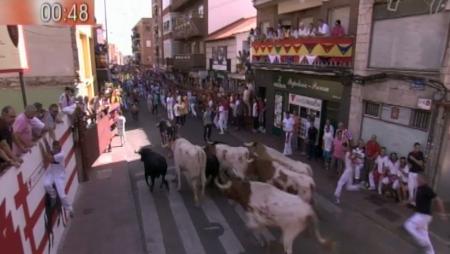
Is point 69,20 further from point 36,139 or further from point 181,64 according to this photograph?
point 181,64

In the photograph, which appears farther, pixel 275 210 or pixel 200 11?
pixel 200 11

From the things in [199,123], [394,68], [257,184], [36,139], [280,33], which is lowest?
[199,123]

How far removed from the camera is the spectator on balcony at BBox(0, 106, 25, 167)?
223 inches

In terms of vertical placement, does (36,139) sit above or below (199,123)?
above

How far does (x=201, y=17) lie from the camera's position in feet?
108

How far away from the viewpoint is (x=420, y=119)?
10.6 m

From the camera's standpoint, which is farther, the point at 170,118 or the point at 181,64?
the point at 181,64

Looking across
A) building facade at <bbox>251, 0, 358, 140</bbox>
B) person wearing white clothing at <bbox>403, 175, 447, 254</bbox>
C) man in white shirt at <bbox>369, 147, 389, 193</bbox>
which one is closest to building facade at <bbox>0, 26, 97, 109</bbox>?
building facade at <bbox>251, 0, 358, 140</bbox>

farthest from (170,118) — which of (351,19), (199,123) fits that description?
(351,19)

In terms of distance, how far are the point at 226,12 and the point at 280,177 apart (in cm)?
2547

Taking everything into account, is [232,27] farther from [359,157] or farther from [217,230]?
[217,230]

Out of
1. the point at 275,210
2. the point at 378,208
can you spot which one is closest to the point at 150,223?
the point at 275,210

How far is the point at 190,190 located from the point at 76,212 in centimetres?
308

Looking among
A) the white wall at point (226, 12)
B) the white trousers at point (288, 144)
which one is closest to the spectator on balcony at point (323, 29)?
the white trousers at point (288, 144)
